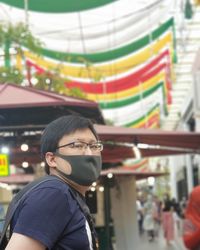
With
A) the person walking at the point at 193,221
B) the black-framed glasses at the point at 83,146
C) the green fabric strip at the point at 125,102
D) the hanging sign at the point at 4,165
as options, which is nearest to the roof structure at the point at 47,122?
the hanging sign at the point at 4,165

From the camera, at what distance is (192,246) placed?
4.87 metres

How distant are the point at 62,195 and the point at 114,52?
540 inches

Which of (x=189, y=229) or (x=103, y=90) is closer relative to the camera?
(x=189, y=229)

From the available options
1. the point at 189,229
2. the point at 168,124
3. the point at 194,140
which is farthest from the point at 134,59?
the point at 168,124

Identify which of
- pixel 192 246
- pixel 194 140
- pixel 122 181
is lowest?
pixel 122 181

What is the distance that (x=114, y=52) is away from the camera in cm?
1592

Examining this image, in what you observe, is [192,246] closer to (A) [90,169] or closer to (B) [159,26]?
(A) [90,169]

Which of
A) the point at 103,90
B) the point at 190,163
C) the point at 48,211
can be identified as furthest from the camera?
the point at 190,163

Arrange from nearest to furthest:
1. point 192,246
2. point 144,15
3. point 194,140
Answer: point 192,246, point 194,140, point 144,15

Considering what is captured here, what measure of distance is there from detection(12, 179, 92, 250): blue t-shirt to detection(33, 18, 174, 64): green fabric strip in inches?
527

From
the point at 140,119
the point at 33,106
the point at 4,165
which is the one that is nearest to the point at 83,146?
the point at 33,106

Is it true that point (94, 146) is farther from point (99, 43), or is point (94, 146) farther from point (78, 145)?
point (99, 43)

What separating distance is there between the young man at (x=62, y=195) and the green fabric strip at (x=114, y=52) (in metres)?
13.1

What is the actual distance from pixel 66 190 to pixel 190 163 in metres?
24.2
